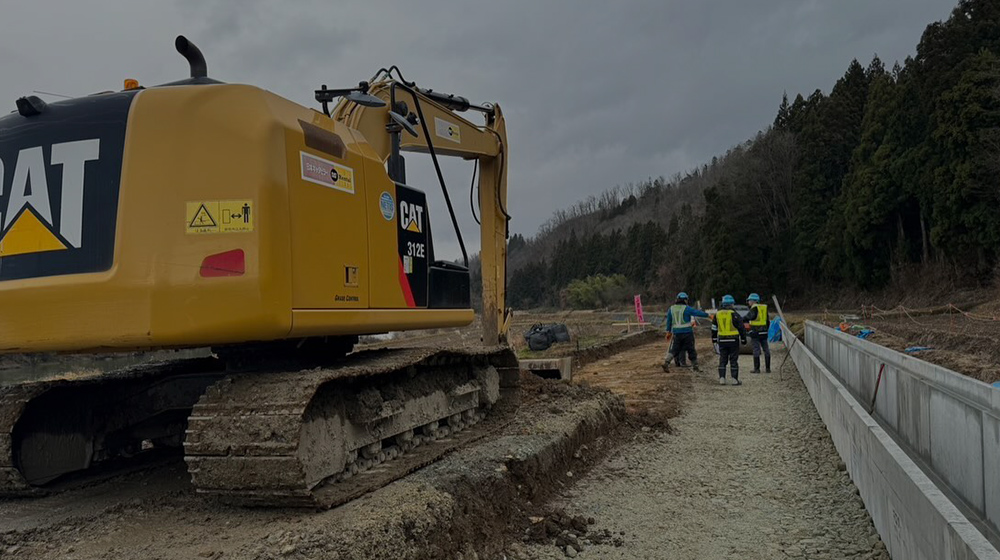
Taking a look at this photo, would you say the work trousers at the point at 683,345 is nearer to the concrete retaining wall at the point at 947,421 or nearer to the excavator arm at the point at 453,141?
the concrete retaining wall at the point at 947,421

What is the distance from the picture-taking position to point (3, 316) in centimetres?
415

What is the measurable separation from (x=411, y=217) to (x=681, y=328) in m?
10.3

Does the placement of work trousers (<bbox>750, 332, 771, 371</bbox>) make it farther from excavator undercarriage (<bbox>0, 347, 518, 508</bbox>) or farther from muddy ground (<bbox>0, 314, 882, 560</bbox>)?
excavator undercarriage (<bbox>0, 347, 518, 508</bbox>)

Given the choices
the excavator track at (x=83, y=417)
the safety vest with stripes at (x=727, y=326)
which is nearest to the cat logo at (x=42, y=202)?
the excavator track at (x=83, y=417)

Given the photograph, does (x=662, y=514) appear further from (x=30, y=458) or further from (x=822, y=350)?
(x=822, y=350)

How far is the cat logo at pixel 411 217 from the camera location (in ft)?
18.3

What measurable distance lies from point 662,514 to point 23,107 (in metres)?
5.15

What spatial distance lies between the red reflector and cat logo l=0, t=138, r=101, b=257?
0.78 meters

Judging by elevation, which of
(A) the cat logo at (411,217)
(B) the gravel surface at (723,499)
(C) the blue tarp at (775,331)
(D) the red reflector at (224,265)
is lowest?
(B) the gravel surface at (723,499)

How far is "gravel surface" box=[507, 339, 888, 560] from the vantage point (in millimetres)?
4680

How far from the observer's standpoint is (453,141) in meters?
7.48

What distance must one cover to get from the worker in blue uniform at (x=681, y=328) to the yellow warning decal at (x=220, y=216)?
1137 cm

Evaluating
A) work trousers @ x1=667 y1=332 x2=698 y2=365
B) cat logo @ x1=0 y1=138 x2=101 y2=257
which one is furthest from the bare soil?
cat logo @ x1=0 y1=138 x2=101 y2=257

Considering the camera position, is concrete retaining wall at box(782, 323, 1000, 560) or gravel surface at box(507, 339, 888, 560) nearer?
concrete retaining wall at box(782, 323, 1000, 560)
